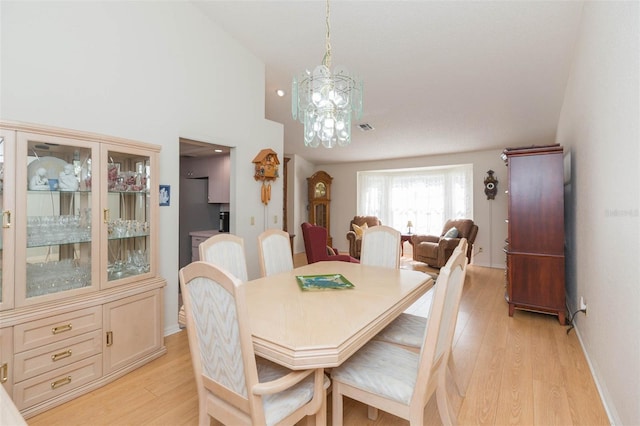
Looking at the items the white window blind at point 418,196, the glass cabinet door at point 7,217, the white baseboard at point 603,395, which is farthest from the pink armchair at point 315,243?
the white window blind at point 418,196

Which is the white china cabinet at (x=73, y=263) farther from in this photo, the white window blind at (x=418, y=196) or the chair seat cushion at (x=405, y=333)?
the white window blind at (x=418, y=196)

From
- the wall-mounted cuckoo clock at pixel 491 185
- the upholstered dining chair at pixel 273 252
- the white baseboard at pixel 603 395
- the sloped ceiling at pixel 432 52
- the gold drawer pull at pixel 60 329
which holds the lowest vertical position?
the white baseboard at pixel 603 395

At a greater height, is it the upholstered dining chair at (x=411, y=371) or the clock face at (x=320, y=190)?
the clock face at (x=320, y=190)

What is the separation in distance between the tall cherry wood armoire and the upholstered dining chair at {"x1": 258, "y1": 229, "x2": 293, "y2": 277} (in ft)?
7.84

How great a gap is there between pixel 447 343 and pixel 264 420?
89 centimetres

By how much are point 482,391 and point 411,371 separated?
2.94 feet

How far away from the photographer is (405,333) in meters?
1.82

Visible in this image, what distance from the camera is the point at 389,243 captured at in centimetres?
276

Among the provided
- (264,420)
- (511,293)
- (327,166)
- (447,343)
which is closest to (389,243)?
(447,343)

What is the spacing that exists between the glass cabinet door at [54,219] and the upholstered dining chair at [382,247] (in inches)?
83.3

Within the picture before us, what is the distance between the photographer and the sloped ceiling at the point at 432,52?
2.57 metres

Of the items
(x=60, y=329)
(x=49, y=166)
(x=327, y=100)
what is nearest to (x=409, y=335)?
(x=327, y=100)

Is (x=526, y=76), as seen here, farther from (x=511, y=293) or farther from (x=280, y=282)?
(x=280, y=282)

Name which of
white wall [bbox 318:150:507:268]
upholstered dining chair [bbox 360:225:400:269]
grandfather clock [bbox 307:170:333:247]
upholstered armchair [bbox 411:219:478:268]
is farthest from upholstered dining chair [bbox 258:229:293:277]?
white wall [bbox 318:150:507:268]
